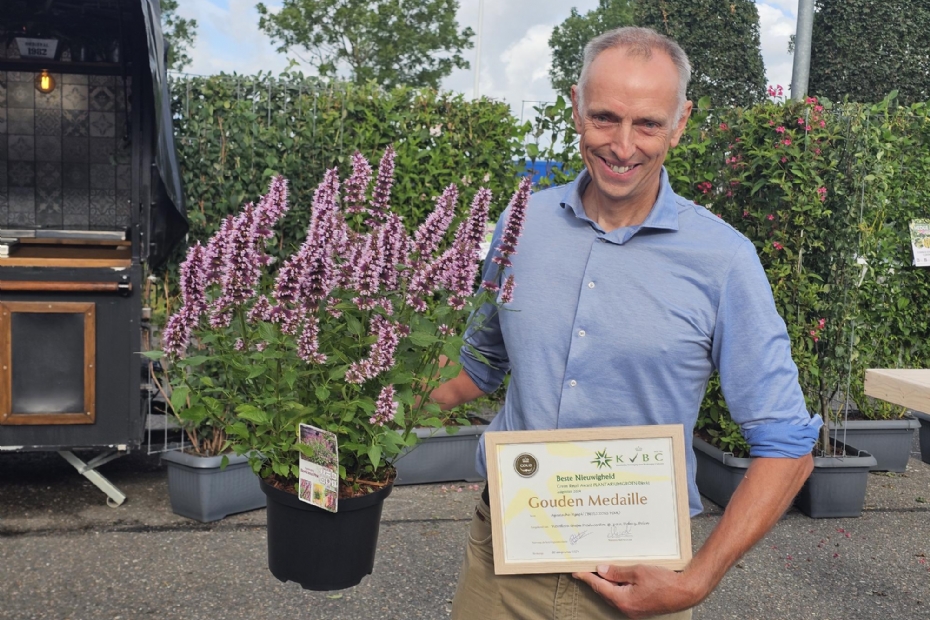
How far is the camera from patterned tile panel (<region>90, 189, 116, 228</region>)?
20.5 ft

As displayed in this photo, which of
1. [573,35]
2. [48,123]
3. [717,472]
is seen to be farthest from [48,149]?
[573,35]

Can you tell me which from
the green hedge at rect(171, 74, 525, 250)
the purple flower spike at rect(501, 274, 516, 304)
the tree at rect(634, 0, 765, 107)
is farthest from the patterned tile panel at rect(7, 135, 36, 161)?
the tree at rect(634, 0, 765, 107)

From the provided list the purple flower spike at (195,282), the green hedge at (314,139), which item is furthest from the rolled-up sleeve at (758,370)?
the green hedge at (314,139)

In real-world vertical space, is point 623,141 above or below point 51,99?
below

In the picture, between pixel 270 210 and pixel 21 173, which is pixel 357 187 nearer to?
pixel 270 210

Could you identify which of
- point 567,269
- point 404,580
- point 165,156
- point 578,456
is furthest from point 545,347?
point 165,156

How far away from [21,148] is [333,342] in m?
4.96

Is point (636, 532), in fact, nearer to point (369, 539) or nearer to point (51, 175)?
point (369, 539)

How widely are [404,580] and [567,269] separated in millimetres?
3278

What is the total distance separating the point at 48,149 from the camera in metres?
6.21

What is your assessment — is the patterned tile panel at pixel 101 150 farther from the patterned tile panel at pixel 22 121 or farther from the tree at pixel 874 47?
the tree at pixel 874 47

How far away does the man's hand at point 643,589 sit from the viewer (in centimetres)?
176

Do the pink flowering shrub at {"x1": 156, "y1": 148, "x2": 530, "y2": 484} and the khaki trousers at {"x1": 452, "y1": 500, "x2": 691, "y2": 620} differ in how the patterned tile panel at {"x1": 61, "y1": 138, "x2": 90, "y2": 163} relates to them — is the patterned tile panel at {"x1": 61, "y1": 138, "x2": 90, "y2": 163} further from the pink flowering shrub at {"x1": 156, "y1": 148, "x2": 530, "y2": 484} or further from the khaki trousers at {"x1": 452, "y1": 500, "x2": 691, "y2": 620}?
the khaki trousers at {"x1": 452, "y1": 500, "x2": 691, "y2": 620}

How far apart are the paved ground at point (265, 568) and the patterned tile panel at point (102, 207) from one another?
5.43 feet
